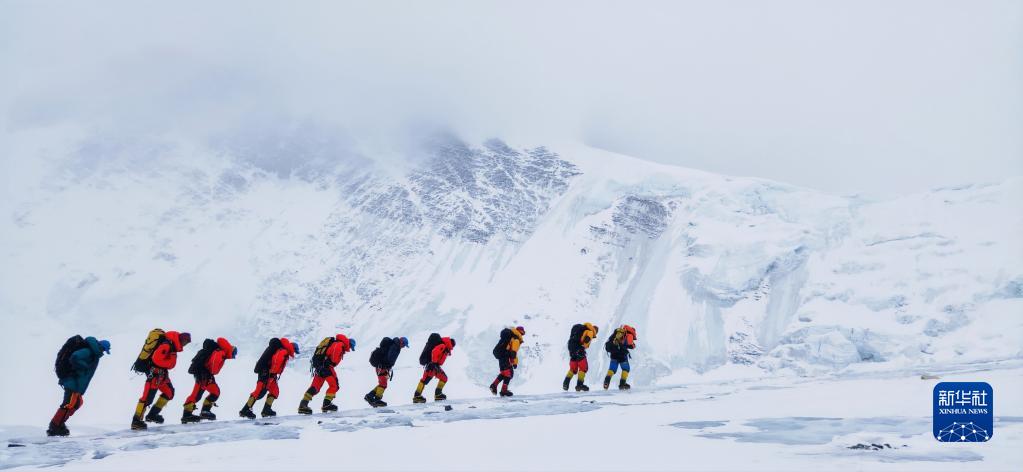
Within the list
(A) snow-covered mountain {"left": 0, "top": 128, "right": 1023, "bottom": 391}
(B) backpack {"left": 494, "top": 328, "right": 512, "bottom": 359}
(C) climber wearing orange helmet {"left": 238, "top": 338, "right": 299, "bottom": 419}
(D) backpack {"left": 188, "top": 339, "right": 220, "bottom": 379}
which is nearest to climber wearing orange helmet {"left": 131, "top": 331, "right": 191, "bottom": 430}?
(D) backpack {"left": 188, "top": 339, "right": 220, "bottom": 379}

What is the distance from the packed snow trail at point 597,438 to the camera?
758 centimetres

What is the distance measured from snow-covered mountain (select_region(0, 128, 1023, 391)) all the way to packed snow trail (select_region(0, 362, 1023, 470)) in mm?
26899

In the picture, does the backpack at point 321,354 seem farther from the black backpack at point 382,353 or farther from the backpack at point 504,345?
the backpack at point 504,345

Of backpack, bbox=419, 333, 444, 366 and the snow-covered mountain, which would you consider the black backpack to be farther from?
the snow-covered mountain

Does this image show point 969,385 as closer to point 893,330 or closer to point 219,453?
point 219,453

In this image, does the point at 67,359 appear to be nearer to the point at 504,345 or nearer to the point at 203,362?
the point at 203,362

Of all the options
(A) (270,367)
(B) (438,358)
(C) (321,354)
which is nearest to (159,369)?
(A) (270,367)

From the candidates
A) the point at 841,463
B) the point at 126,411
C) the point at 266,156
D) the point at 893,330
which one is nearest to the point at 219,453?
the point at 841,463

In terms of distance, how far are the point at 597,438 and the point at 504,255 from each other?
55407 mm

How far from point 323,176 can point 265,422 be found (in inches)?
2785

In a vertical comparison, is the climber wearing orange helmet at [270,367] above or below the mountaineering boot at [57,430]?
above

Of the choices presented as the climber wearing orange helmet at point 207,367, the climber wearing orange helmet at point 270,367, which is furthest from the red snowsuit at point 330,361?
the climber wearing orange helmet at point 207,367

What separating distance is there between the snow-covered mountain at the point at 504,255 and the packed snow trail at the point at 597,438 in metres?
26.9

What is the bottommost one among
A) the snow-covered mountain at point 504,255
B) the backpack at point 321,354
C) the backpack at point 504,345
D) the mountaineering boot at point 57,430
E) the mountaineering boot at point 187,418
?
the mountaineering boot at point 57,430
